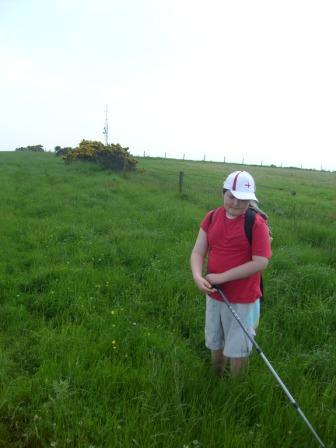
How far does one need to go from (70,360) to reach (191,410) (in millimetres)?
1185

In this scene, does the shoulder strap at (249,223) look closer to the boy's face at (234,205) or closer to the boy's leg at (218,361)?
the boy's face at (234,205)

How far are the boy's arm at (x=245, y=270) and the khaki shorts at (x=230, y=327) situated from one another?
0.28 m

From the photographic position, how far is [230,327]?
3248mm

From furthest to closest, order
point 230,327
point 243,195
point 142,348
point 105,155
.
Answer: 1. point 105,155
2. point 142,348
3. point 230,327
4. point 243,195

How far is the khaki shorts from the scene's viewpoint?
3.19 meters

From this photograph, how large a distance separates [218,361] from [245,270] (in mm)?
Answer: 1028

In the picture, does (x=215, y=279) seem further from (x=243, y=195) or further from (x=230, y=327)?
(x=243, y=195)

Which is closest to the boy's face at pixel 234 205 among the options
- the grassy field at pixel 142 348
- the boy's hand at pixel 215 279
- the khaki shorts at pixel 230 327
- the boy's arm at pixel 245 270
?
the boy's arm at pixel 245 270

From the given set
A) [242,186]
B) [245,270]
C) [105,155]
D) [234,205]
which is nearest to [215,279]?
[245,270]

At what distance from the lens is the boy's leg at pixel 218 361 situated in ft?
11.6

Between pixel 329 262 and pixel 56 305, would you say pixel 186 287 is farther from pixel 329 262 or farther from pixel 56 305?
pixel 329 262

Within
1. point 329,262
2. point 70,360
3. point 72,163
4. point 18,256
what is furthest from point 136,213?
point 72,163

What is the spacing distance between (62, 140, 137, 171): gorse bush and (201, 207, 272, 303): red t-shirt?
18.4m

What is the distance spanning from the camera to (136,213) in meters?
10.3
